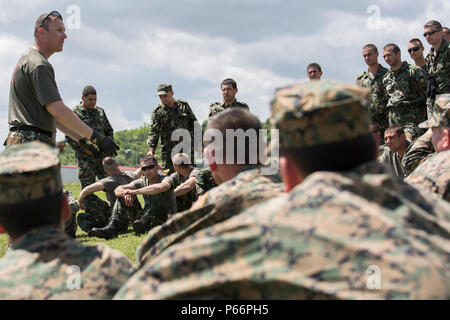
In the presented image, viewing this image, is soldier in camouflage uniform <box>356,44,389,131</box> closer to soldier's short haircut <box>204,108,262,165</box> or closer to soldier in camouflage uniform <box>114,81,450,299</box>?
soldier's short haircut <box>204,108,262,165</box>

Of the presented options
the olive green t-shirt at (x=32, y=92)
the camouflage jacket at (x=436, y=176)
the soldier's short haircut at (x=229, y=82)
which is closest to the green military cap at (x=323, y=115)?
the camouflage jacket at (x=436, y=176)

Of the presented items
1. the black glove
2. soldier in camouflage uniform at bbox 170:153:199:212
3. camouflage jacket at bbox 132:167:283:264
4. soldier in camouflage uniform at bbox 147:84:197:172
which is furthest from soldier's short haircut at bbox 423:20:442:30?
camouflage jacket at bbox 132:167:283:264

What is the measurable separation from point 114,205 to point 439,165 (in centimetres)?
609

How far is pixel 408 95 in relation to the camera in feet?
25.5

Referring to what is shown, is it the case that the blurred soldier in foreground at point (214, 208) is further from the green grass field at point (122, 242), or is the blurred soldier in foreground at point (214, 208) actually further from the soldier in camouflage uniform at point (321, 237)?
the green grass field at point (122, 242)

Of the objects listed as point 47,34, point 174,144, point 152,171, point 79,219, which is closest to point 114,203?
point 79,219

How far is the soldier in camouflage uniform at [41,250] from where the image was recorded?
1.93 metres

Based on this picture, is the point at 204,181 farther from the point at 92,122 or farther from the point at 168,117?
the point at 92,122

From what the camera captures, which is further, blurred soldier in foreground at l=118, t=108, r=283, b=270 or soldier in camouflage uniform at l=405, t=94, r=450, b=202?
soldier in camouflage uniform at l=405, t=94, r=450, b=202

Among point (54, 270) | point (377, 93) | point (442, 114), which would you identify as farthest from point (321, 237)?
point (377, 93)

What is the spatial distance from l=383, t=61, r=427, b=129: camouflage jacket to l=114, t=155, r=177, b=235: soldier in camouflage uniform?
3769mm

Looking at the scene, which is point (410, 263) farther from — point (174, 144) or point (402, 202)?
point (174, 144)

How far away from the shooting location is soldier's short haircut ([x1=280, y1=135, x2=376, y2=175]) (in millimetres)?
1516

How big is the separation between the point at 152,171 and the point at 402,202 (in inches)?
251
